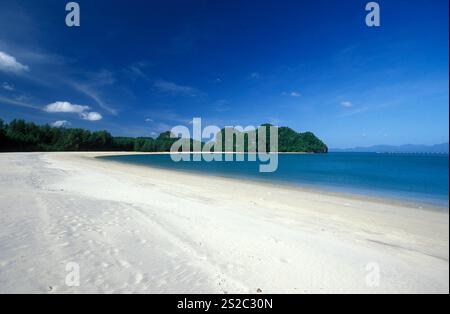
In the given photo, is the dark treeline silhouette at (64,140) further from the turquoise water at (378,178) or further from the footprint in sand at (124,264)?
the footprint in sand at (124,264)

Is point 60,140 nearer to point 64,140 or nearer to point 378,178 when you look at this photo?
point 64,140

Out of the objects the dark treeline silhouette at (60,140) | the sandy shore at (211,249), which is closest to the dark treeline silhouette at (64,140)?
the dark treeline silhouette at (60,140)

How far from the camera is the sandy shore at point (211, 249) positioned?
9.23 ft

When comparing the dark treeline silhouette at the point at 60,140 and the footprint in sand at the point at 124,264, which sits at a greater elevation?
the dark treeline silhouette at the point at 60,140

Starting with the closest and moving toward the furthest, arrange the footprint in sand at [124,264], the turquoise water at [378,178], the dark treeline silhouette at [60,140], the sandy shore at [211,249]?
1. the sandy shore at [211,249]
2. the footprint in sand at [124,264]
3. the turquoise water at [378,178]
4. the dark treeline silhouette at [60,140]

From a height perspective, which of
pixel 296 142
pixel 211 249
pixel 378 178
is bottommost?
pixel 378 178

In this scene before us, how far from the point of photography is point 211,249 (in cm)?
393

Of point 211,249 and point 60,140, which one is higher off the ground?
point 60,140

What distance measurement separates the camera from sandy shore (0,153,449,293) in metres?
2.81

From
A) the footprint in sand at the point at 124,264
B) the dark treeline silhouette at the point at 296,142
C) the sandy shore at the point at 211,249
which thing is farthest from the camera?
the dark treeline silhouette at the point at 296,142

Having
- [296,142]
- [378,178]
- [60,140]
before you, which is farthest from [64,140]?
[296,142]

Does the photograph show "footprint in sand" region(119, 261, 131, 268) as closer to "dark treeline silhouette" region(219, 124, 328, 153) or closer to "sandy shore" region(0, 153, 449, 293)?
"sandy shore" region(0, 153, 449, 293)

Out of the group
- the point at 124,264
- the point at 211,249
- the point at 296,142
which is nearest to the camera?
the point at 124,264
